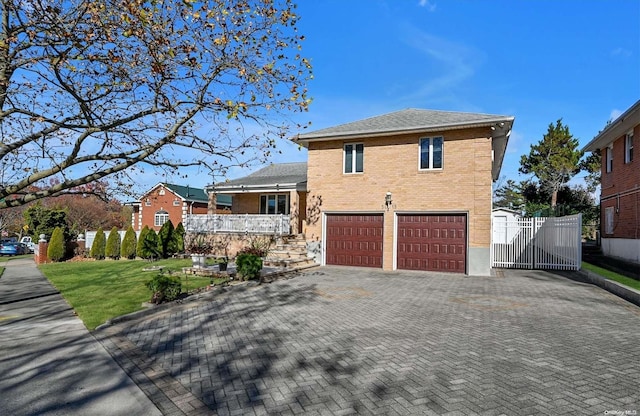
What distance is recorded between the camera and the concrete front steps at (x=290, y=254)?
52.6 feet

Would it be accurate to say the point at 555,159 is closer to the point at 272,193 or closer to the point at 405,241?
the point at 405,241

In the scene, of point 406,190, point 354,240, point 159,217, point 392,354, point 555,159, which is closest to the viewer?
point 392,354

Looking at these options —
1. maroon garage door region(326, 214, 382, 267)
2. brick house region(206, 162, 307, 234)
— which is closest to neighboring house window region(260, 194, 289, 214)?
brick house region(206, 162, 307, 234)

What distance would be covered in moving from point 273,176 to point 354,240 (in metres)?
9.91

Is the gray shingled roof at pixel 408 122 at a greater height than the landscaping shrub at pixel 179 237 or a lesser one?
greater

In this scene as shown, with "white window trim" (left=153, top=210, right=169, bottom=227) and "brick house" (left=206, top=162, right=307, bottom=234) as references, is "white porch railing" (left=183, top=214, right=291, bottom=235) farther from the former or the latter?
"white window trim" (left=153, top=210, right=169, bottom=227)

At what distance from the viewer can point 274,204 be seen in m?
23.6

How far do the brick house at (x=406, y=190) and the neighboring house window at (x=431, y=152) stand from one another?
4 cm

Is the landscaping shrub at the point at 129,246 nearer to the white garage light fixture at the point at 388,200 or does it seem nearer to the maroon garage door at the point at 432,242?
the white garage light fixture at the point at 388,200

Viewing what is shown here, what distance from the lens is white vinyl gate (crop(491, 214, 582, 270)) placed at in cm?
1512

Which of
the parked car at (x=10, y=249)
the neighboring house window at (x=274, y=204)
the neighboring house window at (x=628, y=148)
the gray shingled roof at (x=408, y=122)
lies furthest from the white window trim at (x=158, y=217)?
the neighboring house window at (x=628, y=148)

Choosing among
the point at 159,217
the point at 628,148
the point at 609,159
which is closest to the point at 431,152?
the point at 628,148

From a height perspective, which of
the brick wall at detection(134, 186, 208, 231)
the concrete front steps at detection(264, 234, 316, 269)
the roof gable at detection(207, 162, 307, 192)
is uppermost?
the roof gable at detection(207, 162, 307, 192)

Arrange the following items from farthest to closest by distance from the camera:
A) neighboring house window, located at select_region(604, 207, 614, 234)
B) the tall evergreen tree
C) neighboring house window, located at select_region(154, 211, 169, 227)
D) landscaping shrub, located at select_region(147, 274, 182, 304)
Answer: neighboring house window, located at select_region(154, 211, 169, 227) → the tall evergreen tree → neighboring house window, located at select_region(604, 207, 614, 234) → landscaping shrub, located at select_region(147, 274, 182, 304)
